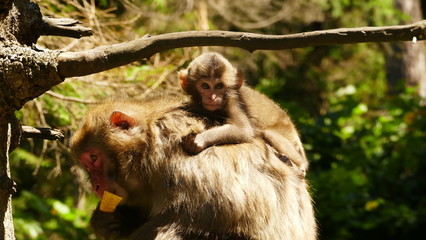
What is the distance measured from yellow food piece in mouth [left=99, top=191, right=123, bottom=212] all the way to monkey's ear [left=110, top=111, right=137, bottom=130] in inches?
16.7

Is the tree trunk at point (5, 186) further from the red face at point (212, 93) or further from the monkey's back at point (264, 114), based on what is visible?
the monkey's back at point (264, 114)

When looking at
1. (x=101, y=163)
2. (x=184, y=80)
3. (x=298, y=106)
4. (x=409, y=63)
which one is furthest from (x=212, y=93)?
(x=409, y=63)

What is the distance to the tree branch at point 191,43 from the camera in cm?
279

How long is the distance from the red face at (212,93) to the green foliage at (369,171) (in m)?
3.68

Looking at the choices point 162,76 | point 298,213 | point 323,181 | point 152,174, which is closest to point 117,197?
point 152,174

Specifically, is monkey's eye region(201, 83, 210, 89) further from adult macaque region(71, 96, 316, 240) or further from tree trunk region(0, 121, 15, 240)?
tree trunk region(0, 121, 15, 240)

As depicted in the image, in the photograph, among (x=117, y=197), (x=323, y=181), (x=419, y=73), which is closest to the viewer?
(x=117, y=197)

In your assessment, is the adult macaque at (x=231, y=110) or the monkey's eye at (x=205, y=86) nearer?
the adult macaque at (x=231, y=110)

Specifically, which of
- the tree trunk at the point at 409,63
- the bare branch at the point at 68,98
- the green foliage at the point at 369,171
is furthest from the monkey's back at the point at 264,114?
the tree trunk at the point at 409,63

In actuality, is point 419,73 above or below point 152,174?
below

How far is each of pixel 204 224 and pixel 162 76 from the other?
2063 mm

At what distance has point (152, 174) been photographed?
377 centimetres

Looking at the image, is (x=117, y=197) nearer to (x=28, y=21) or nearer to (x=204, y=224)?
(x=204, y=224)

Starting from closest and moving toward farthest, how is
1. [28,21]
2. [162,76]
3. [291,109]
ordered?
[28,21] < [162,76] < [291,109]
